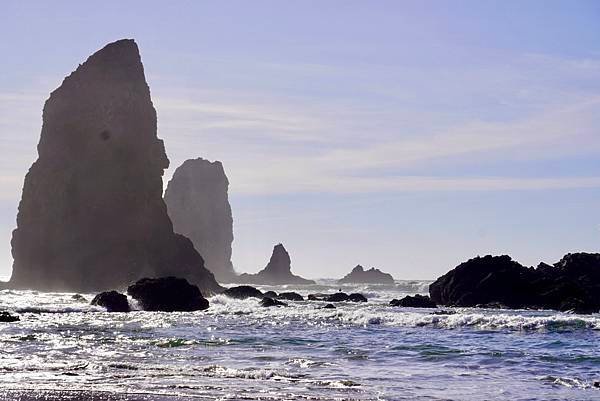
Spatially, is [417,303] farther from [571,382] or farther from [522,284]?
[571,382]

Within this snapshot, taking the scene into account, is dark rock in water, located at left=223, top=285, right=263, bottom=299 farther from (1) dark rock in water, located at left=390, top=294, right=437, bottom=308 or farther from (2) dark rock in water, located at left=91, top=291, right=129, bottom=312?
(2) dark rock in water, located at left=91, top=291, right=129, bottom=312

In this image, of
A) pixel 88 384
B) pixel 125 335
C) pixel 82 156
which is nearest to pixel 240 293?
pixel 82 156

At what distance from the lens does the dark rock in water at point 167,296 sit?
203ft

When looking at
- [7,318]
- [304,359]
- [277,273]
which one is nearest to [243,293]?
[7,318]

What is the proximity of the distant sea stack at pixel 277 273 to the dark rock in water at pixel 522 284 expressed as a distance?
115m

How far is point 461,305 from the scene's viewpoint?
67562 mm

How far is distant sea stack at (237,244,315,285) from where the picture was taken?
618 feet

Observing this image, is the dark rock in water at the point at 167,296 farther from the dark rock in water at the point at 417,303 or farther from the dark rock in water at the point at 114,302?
the dark rock in water at the point at 417,303

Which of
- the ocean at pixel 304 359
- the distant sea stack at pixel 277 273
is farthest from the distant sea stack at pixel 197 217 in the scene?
the ocean at pixel 304 359

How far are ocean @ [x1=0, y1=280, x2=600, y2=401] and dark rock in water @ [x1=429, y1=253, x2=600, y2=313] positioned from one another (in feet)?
70.4

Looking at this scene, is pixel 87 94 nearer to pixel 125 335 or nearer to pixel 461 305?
pixel 461 305

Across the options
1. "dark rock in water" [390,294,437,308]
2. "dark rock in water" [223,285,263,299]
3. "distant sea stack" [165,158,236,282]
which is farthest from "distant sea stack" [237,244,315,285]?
"dark rock in water" [390,294,437,308]

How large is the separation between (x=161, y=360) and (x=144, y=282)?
39326 millimetres

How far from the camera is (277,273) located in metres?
191
